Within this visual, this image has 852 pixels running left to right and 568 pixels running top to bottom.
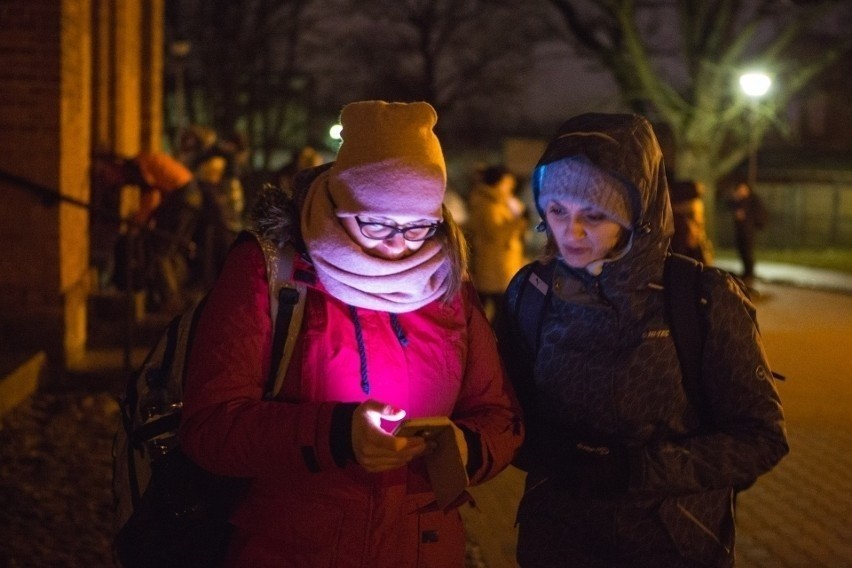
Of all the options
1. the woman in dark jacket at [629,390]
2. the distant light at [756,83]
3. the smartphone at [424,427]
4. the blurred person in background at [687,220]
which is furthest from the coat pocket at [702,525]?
the distant light at [756,83]

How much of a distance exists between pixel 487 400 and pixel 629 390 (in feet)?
1.13

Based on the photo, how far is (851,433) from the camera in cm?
780

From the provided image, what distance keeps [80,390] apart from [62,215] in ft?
4.43

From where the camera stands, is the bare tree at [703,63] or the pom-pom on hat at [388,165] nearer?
the pom-pom on hat at [388,165]

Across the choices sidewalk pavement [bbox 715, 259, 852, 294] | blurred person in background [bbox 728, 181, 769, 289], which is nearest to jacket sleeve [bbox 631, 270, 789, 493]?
blurred person in background [bbox 728, 181, 769, 289]

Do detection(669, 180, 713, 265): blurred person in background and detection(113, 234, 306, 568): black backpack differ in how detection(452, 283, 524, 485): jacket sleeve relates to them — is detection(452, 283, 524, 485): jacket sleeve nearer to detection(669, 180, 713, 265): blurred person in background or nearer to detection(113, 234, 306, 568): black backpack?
detection(113, 234, 306, 568): black backpack

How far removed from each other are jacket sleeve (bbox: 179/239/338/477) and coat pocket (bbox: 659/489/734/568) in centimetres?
91

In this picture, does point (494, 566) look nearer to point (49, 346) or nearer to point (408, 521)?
point (408, 521)

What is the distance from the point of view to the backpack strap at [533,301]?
271 cm

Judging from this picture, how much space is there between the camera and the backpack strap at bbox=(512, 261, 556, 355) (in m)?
2.71

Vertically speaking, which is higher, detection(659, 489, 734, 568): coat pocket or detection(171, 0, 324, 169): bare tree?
detection(171, 0, 324, 169): bare tree

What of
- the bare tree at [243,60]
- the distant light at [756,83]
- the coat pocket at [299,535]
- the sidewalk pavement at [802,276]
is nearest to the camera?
the coat pocket at [299,535]

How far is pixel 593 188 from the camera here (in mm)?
2559

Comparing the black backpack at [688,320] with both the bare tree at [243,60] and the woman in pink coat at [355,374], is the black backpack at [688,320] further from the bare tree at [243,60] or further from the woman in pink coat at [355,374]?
the bare tree at [243,60]
